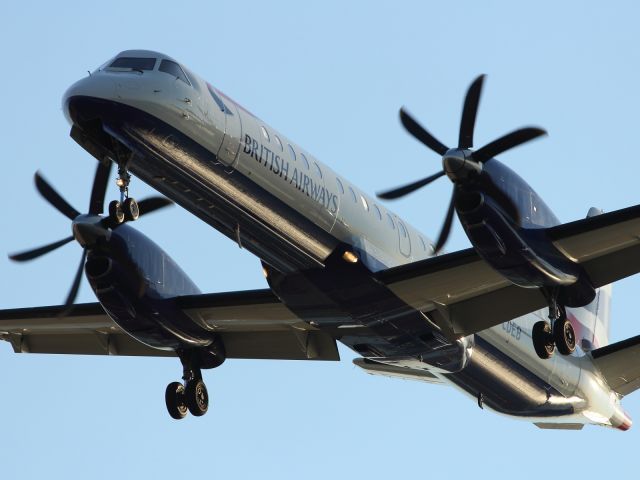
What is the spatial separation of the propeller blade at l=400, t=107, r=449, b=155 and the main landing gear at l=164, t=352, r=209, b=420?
675 cm

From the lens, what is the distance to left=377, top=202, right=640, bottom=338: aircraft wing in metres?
22.0

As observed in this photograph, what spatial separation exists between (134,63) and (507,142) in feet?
20.7

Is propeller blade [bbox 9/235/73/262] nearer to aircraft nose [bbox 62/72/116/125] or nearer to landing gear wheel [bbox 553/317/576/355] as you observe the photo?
aircraft nose [bbox 62/72/116/125]

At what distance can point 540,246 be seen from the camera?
21.9m

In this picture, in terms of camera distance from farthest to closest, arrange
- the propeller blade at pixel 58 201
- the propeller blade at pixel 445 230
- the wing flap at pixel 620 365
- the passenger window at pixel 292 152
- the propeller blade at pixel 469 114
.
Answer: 1. the wing flap at pixel 620 365
2. the propeller blade at pixel 58 201
3. the propeller blade at pixel 445 230
4. the passenger window at pixel 292 152
5. the propeller blade at pixel 469 114

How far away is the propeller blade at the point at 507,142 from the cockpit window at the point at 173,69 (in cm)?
494

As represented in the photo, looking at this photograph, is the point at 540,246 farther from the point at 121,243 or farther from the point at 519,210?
the point at 121,243

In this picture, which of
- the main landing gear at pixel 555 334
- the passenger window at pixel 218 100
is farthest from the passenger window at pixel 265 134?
the main landing gear at pixel 555 334

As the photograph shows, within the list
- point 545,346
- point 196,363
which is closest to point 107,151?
point 196,363

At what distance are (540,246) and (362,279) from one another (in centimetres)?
313

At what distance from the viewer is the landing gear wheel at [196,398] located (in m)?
25.8

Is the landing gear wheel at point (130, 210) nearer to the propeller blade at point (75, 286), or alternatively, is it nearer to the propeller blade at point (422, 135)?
the propeller blade at point (75, 286)

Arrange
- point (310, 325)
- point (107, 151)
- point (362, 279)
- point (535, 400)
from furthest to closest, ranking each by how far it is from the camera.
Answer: point (535, 400)
point (310, 325)
point (362, 279)
point (107, 151)

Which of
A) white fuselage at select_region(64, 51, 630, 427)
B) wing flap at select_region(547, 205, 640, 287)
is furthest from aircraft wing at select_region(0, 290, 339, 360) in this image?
wing flap at select_region(547, 205, 640, 287)
